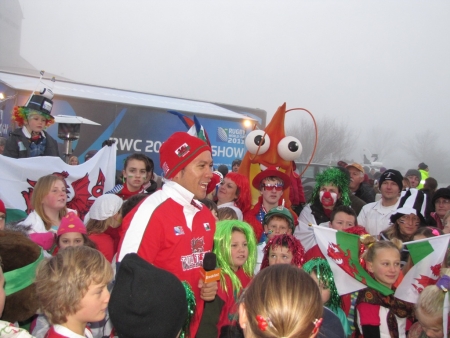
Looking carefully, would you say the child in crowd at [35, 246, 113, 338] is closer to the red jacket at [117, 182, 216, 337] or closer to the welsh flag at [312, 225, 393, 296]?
the red jacket at [117, 182, 216, 337]

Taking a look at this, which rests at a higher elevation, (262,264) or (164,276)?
(164,276)

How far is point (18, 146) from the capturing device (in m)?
4.85

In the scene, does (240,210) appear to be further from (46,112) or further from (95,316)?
(95,316)

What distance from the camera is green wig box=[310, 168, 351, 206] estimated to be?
4.94 metres

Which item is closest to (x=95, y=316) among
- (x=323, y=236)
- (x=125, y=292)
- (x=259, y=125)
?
(x=125, y=292)

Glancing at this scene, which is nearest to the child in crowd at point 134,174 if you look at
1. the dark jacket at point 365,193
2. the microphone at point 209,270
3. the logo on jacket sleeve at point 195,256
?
the logo on jacket sleeve at point 195,256

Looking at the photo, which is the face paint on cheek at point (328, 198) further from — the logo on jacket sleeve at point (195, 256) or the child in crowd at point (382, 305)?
the logo on jacket sleeve at point (195, 256)

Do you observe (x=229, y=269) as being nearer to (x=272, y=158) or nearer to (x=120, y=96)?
(x=272, y=158)

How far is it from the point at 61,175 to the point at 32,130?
0.62 metres

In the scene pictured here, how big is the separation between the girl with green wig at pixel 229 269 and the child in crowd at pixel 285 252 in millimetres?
157

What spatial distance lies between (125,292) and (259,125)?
11.7 meters

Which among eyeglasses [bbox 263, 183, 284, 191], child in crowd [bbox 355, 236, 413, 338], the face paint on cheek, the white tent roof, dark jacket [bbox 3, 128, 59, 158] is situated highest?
the white tent roof

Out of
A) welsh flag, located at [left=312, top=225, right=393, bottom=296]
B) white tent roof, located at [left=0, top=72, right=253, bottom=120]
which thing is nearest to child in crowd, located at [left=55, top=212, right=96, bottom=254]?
welsh flag, located at [left=312, top=225, right=393, bottom=296]

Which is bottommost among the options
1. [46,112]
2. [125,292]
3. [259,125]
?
[125,292]
